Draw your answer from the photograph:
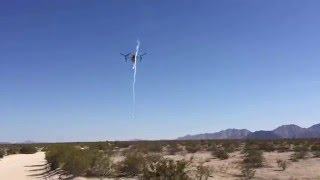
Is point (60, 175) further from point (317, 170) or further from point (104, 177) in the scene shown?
point (317, 170)

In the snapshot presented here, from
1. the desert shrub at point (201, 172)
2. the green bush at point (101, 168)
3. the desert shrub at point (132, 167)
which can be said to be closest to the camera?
the desert shrub at point (201, 172)

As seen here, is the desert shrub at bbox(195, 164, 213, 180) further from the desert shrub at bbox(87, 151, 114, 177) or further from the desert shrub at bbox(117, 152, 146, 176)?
the desert shrub at bbox(87, 151, 114, 177)

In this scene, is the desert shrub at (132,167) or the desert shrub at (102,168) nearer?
the desert shrub at (102,168)

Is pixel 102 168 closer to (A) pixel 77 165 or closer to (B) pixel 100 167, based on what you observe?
(B) pixel 100 167

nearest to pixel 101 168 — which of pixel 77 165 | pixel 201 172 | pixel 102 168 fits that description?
pixel 102 168

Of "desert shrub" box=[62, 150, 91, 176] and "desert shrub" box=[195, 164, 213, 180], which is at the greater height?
"desert shrub" box=[62, 150, 91, 176]

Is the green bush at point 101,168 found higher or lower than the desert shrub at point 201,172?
higher

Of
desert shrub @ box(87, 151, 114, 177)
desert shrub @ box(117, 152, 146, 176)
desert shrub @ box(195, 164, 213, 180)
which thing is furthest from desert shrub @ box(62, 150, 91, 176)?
desert shrub @ box(195, 164, 213, 180)

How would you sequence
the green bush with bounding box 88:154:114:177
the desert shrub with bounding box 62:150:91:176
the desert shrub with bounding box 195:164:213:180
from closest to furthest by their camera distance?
1. the desert shrub with bounding box 195:164:213:180
2. the desert shrub with bounding box 62:150:91:176
3. the green bush with bounding box 88:154:114:177

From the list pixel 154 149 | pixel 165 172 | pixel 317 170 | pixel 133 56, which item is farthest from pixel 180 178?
pixel 154 149

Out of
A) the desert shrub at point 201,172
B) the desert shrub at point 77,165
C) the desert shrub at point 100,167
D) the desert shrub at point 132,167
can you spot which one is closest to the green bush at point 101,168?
the desert shrub at point 100,167

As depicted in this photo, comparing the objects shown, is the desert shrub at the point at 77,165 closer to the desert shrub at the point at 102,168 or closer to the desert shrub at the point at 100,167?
the desert shrub at the point at 100,167

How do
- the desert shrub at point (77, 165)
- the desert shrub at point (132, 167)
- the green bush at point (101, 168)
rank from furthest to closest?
the desert shrub at point (132, 167) < the green bush at point (101, 168) < the desert shrub at point (77, 165)

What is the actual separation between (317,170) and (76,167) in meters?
12.6
